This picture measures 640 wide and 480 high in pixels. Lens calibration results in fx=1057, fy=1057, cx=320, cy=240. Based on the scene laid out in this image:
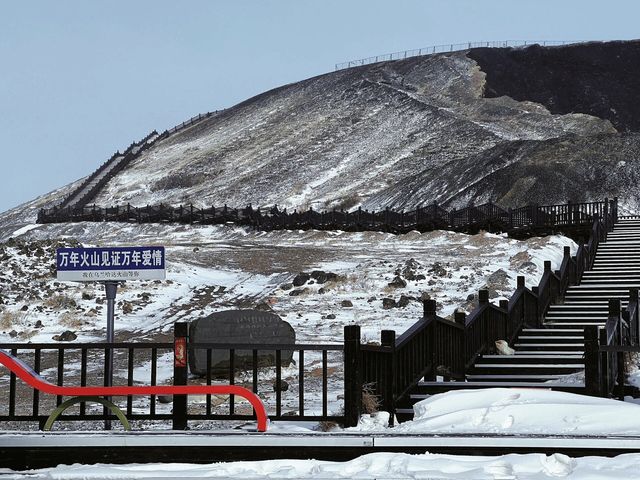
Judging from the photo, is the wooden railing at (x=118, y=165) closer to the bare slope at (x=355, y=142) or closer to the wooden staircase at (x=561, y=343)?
the bare slope at (x=355, y=142)

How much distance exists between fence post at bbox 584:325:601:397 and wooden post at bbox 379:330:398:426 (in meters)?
2.27

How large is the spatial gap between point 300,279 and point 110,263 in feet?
66.6

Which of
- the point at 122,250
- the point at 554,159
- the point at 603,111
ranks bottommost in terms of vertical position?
the point at 122,250

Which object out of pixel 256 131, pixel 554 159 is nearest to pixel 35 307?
pixel 554 159

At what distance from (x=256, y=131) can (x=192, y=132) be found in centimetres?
1658

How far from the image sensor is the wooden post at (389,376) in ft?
41.1

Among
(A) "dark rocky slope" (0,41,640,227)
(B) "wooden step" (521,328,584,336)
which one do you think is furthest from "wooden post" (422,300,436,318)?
(A) "dark rocky slope" (0,41,640,227)

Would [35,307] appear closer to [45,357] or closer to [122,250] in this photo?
[45,357]

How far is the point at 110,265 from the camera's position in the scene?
487 inches

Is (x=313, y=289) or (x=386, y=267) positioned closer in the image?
(x=313, y=289)

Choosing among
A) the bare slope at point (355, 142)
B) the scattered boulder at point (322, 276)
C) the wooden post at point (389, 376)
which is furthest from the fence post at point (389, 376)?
the bare slope at point (355, 142)

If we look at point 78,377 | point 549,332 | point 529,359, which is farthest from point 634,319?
point 78,377

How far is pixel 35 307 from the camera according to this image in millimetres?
29781

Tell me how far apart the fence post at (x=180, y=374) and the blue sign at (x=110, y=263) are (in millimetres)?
1083
